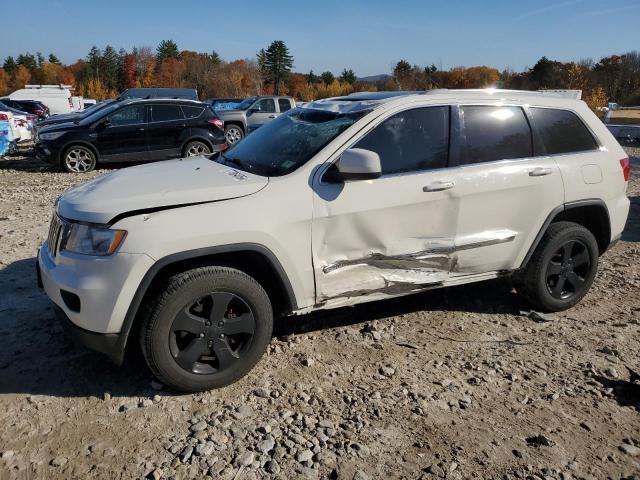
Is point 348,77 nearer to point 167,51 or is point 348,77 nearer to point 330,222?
point 167,51

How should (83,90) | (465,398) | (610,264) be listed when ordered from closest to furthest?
(465,398) < (610,264) < (83,90)

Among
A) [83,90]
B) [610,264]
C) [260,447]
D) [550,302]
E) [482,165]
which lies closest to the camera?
[260,447]

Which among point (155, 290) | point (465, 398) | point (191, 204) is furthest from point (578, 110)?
point (155, 290)

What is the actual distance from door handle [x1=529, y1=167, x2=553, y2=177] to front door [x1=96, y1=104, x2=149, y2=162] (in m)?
9.92

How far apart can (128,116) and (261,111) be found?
7.90 m

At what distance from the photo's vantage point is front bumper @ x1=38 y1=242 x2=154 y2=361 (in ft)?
9.30

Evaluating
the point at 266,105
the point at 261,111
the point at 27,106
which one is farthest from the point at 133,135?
the point at 27,106

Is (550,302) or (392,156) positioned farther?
(550,302)

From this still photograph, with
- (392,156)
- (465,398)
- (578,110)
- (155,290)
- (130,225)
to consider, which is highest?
(578,110)

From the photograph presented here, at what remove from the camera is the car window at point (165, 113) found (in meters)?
12.1

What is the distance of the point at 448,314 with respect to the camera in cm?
436

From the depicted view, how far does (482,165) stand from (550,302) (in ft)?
4.45

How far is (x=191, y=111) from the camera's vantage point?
499 inches

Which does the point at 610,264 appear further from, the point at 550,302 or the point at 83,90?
the point at 83,90
